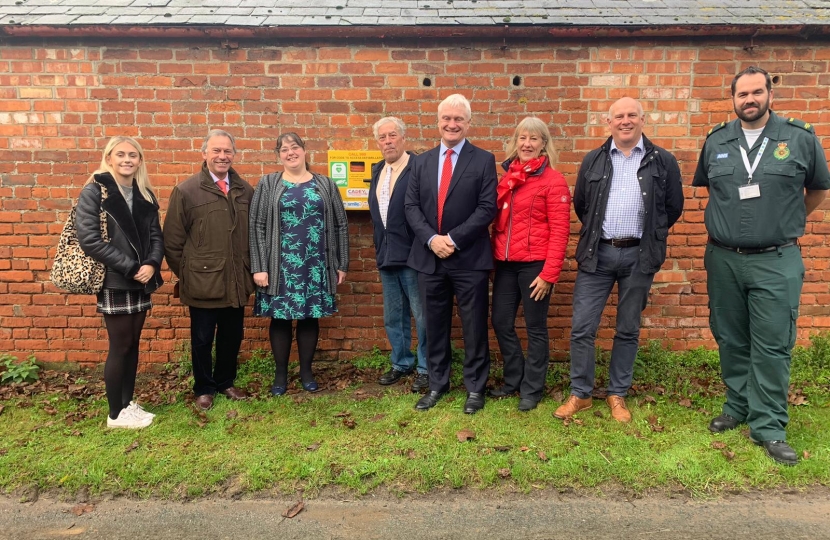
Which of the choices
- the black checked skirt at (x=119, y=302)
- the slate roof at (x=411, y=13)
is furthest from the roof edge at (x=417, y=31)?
the black checked skirt at (x=119, y=302)

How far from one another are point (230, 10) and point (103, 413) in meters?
3.50

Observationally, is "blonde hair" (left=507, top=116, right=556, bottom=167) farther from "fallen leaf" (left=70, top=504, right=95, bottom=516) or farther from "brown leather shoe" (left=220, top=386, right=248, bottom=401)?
"fallen leaf" (left=70, top=504, right=95, bottom=516)

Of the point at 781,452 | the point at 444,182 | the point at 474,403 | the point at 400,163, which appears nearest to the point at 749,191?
the point at 781,452

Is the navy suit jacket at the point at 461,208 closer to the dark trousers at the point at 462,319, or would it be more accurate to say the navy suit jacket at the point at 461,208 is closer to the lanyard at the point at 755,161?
the dark trousers at the point at 462,319

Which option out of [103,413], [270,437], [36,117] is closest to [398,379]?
[270,437]

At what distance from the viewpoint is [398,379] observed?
4.83m

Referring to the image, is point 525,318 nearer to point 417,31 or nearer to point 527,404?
point 527,404

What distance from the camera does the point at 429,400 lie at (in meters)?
4.22

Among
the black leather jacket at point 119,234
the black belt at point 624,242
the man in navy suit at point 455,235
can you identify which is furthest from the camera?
the man in navy suit at point 455,235

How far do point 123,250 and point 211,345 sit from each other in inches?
40.8

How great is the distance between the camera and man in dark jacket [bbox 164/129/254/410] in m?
4.12

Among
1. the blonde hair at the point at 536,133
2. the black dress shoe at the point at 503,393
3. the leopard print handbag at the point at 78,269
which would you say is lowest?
the black dress shoe at the point at 503,393

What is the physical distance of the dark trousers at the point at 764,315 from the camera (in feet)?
11.3

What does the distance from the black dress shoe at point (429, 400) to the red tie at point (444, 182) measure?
4.13 feet
